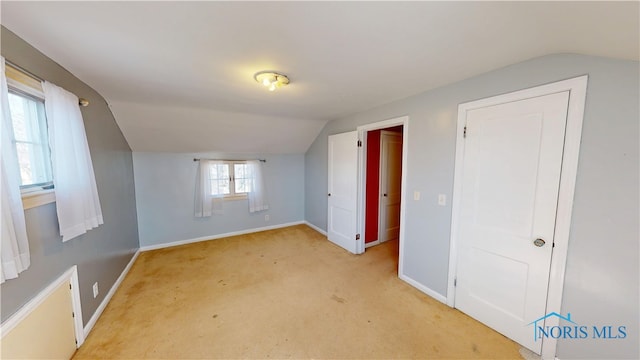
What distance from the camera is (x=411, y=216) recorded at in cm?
262

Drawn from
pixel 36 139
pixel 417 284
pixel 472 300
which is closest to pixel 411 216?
pixel 417 284

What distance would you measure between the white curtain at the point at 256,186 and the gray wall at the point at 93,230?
182 cm

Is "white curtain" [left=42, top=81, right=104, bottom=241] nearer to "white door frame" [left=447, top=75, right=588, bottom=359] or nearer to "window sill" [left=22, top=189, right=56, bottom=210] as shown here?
"window sill" [left=22, top=189, right=56, bottom=210]

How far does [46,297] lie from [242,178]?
313 cm

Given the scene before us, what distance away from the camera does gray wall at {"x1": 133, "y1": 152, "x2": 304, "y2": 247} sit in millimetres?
3645

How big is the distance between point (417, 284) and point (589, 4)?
2548mm

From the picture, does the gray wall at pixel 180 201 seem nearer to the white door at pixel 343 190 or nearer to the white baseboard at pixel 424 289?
the white door at pixel 343 190

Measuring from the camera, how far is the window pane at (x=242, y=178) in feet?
14.4

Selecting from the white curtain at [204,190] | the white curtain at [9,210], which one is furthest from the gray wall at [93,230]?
the white curtain at [204,190]

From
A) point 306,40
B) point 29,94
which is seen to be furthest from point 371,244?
point 29,94

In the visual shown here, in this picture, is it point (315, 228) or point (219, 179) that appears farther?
point (315, 228)

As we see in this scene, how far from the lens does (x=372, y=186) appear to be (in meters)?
3.71

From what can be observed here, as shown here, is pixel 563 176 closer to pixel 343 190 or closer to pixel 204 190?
pixel 343 190

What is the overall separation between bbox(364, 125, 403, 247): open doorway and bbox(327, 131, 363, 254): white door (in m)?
0.25
